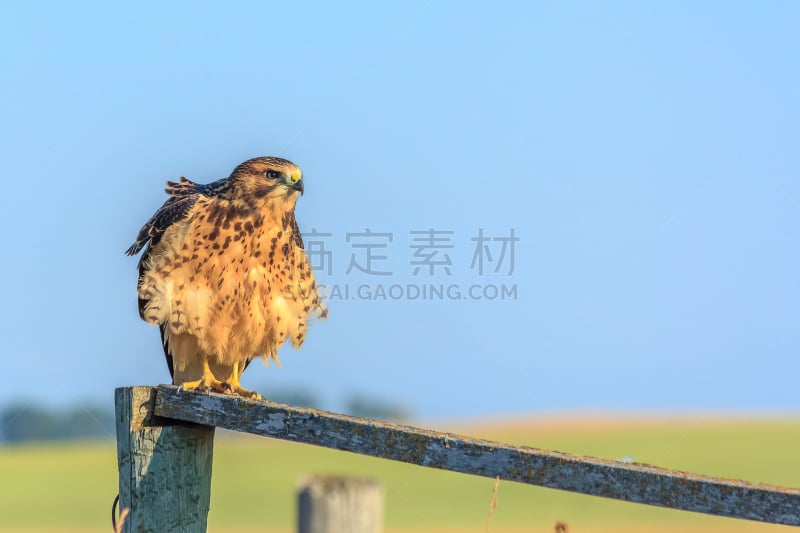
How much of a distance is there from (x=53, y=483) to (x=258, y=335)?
84.6 feet

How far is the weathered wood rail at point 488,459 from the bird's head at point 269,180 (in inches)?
89.1

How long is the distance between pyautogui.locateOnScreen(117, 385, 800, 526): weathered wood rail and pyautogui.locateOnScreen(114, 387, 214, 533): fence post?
49 millimetres

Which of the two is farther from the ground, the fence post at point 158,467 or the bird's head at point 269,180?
the bird's head at point 269,180

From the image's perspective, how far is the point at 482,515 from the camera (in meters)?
22.8

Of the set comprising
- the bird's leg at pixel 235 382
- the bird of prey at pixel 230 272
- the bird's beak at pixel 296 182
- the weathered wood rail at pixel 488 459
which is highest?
the bird's beak at pixel 296 182

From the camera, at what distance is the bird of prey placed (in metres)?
5.96

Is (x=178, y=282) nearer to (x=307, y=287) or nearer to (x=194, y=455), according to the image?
(x=307, y=287)

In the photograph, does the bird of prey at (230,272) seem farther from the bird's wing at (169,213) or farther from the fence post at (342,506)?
the fence post at (342,506)

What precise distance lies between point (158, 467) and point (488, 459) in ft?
4.45

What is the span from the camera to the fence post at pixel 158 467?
3.94 metres

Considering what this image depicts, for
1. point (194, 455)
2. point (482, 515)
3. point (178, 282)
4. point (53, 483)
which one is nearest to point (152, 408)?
point (194, 455)

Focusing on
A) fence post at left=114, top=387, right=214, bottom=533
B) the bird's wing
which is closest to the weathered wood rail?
fence post at left=114, top=387, right=214, bottom=533

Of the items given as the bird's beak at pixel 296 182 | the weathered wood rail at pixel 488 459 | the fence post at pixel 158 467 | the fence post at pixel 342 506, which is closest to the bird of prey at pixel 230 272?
the bird's beak at pixel 296 182

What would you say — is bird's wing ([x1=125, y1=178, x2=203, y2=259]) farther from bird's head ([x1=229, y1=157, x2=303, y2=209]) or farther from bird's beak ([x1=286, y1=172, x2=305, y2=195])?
bird's beak ([x1=286, y1=172, x2=305, y2=195])
